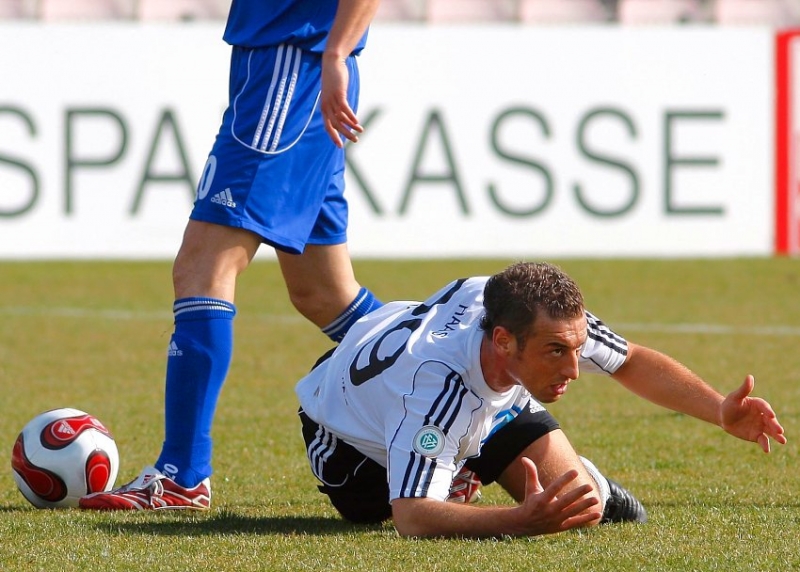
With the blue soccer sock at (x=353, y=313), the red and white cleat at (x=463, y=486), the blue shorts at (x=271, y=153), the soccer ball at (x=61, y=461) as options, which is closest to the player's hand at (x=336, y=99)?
the blue shorts at (x=271, y=153)

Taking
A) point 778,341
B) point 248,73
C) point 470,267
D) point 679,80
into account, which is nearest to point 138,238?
point 470,267

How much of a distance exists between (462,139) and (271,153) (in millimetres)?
8519

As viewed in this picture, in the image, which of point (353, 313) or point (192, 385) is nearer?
point (192, 385)

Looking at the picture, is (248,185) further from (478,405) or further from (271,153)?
(478,405)

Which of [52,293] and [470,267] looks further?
[470,267]

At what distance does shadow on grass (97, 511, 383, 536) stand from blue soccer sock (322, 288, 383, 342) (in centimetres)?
83

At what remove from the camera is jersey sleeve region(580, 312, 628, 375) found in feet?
12.4

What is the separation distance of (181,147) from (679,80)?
14.6 feet

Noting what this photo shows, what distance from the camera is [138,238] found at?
12344 millimetres

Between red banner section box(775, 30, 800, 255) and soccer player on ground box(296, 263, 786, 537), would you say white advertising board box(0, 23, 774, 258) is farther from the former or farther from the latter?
soccer player on ground box(296, 263, 786, 537)

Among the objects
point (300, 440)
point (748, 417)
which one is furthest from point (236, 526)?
→ point (300, 440)

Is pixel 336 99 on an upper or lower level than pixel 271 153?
upper

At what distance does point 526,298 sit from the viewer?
3.38 meters

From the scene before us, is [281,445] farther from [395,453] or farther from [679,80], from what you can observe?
[679,80]
